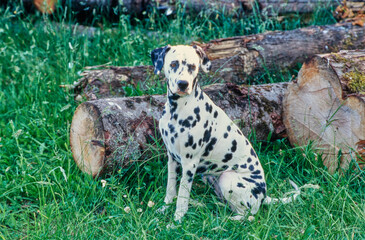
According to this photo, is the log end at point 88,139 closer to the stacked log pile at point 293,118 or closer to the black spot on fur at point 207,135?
the stacked log pile at point 293,118

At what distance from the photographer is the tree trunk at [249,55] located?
16.3 feet

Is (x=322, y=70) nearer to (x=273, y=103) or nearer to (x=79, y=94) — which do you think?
(x=273, y=103)

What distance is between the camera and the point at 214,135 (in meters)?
3.62

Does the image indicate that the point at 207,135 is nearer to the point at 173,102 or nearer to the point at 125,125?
the point at 173,102

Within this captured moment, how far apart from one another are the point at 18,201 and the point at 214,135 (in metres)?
1.91

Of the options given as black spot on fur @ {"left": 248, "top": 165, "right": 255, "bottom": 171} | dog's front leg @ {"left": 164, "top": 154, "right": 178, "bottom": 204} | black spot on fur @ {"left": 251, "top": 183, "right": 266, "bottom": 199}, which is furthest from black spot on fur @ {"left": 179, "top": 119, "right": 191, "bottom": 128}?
black spot on fur @ {"left": 251, "top": 183, "right": 266, "bottom": 199}

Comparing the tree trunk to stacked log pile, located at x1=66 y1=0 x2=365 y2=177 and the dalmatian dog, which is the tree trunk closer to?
stacked log pile, located at x1=66 y1=0 x2=365 y2=177

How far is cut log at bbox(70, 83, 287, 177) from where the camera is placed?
13.0 ft

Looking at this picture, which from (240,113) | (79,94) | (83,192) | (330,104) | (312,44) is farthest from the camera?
(312,44)

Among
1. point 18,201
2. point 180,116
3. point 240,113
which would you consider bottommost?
point 18,201

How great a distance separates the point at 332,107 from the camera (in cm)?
405

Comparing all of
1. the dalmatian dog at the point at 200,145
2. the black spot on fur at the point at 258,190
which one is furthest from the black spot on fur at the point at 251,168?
the black spot on fur at the point at 258,190

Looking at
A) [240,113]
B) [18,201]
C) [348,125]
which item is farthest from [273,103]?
[18,201]

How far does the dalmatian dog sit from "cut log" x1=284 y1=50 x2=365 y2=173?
0.66 metres
